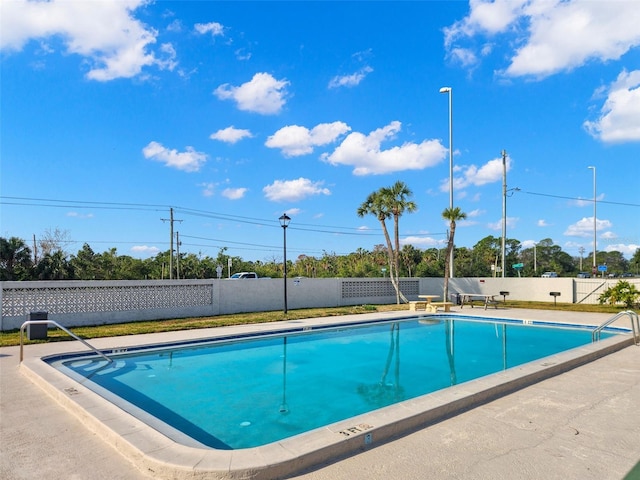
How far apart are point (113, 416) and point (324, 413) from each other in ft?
9.09

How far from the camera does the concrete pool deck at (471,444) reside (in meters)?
3.42

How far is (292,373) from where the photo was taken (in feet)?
28.0

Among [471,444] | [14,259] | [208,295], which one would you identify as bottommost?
[471,444]

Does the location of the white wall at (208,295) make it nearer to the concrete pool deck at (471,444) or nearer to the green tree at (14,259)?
the concrete pool deck at (471,444)

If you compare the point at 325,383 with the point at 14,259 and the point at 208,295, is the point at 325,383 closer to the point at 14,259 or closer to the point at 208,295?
the point at 208,295

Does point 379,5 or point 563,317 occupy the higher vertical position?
point 379,5

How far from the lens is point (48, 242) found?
116 feet

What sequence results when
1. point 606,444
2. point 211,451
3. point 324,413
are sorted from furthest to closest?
1. point 324,413
2. point 606,444
3. point 211,451

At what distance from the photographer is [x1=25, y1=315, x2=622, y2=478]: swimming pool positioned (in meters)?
3.52

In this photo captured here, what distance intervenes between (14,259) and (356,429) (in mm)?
30553

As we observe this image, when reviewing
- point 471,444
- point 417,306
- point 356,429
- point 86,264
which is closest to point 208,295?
point 417,306

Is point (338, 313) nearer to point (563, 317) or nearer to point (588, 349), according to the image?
point (563, 317)

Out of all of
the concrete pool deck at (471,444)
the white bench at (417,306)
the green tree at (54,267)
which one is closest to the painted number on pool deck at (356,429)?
the concrete pool deck at (471,444)

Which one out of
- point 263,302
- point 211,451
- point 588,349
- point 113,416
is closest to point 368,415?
point 211,451
